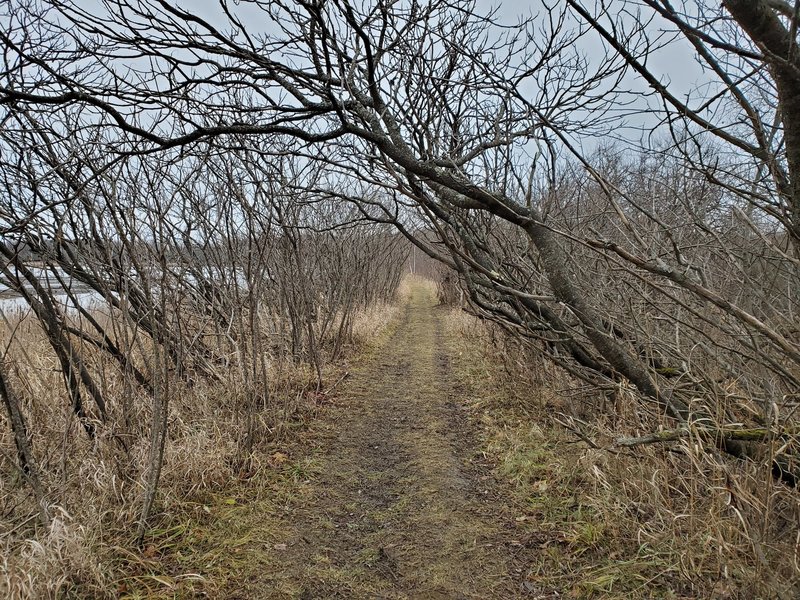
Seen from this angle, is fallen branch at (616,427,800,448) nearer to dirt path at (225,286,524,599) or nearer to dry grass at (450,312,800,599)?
dry grass at (450,312,800,599)

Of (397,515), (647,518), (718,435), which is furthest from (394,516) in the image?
(718,435)

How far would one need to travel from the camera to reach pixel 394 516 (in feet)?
11.0

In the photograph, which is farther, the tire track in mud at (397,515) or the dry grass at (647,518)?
the tire track in mud at (397,515)

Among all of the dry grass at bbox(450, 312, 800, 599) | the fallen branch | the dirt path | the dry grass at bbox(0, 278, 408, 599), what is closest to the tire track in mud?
the dirt path

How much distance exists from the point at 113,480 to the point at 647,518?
3439mm

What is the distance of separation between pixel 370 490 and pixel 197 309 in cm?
350

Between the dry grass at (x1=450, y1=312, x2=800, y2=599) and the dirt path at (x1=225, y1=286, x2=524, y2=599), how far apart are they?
305mm

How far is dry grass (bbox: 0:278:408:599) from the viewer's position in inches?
95.2

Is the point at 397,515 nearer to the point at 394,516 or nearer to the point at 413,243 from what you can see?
the point at 394,516

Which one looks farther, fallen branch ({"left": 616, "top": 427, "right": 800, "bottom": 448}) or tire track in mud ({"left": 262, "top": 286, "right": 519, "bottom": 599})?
tire track in mud ({"left": 262, "top": 286, "right": 519, "bottom": 599})

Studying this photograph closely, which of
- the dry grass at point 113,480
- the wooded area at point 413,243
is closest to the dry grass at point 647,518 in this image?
the wooded area at point 413,243

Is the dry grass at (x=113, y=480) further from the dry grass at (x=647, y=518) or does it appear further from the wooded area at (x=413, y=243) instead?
the dry grass at (x=647, y=518)

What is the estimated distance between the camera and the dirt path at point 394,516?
2662mm

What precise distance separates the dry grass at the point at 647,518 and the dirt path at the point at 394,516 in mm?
305
